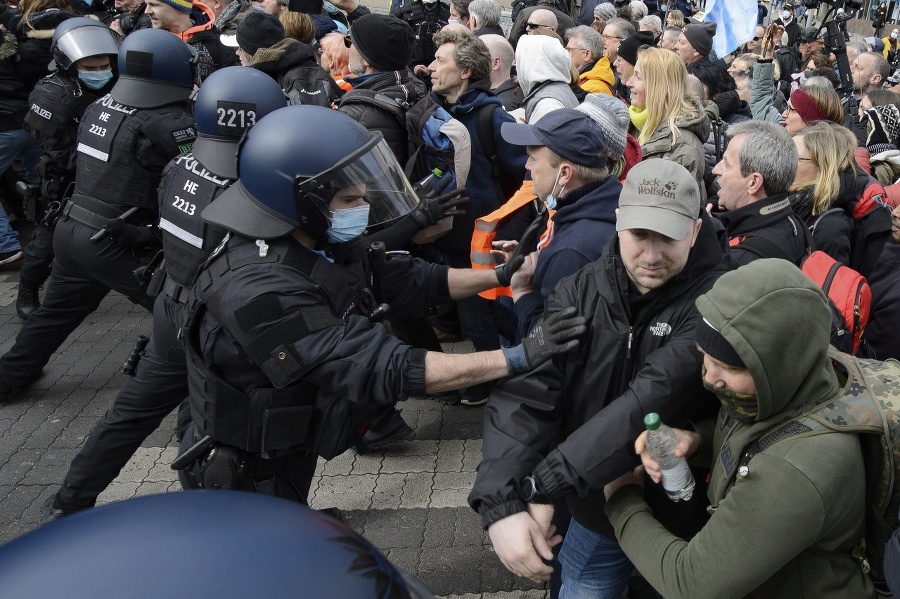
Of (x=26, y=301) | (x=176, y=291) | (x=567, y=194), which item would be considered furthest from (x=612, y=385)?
(x=26, y=301)

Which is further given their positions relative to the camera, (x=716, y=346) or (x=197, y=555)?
(x=716, y=346)

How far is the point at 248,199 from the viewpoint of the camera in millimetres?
2744

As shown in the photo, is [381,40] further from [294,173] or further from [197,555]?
[197,555]

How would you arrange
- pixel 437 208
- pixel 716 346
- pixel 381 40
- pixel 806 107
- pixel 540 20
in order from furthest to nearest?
pixel 540 20 < pixel 381 40 < pixel 806 107 < pixel 437 208 < pixel 716 346

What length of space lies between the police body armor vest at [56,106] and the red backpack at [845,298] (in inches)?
194

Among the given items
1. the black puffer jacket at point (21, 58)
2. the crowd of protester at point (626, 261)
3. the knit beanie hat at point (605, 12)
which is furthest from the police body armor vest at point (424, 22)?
the black puffer jacket at point (21, 58)

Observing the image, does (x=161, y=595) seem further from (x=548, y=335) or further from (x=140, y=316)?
(x=140, y=316)

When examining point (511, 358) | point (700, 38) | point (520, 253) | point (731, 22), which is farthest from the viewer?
point (731, 22)

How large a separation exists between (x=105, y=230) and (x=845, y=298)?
3756 millimetres

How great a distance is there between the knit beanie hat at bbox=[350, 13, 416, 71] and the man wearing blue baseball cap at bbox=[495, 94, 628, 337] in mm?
2078

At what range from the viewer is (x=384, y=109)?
4.70 meters

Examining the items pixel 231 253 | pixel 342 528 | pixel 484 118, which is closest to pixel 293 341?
pixel 231 253

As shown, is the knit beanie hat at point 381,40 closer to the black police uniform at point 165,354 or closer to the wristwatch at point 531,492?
the black police uniform at point 165,354

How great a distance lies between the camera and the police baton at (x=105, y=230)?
4477mm
